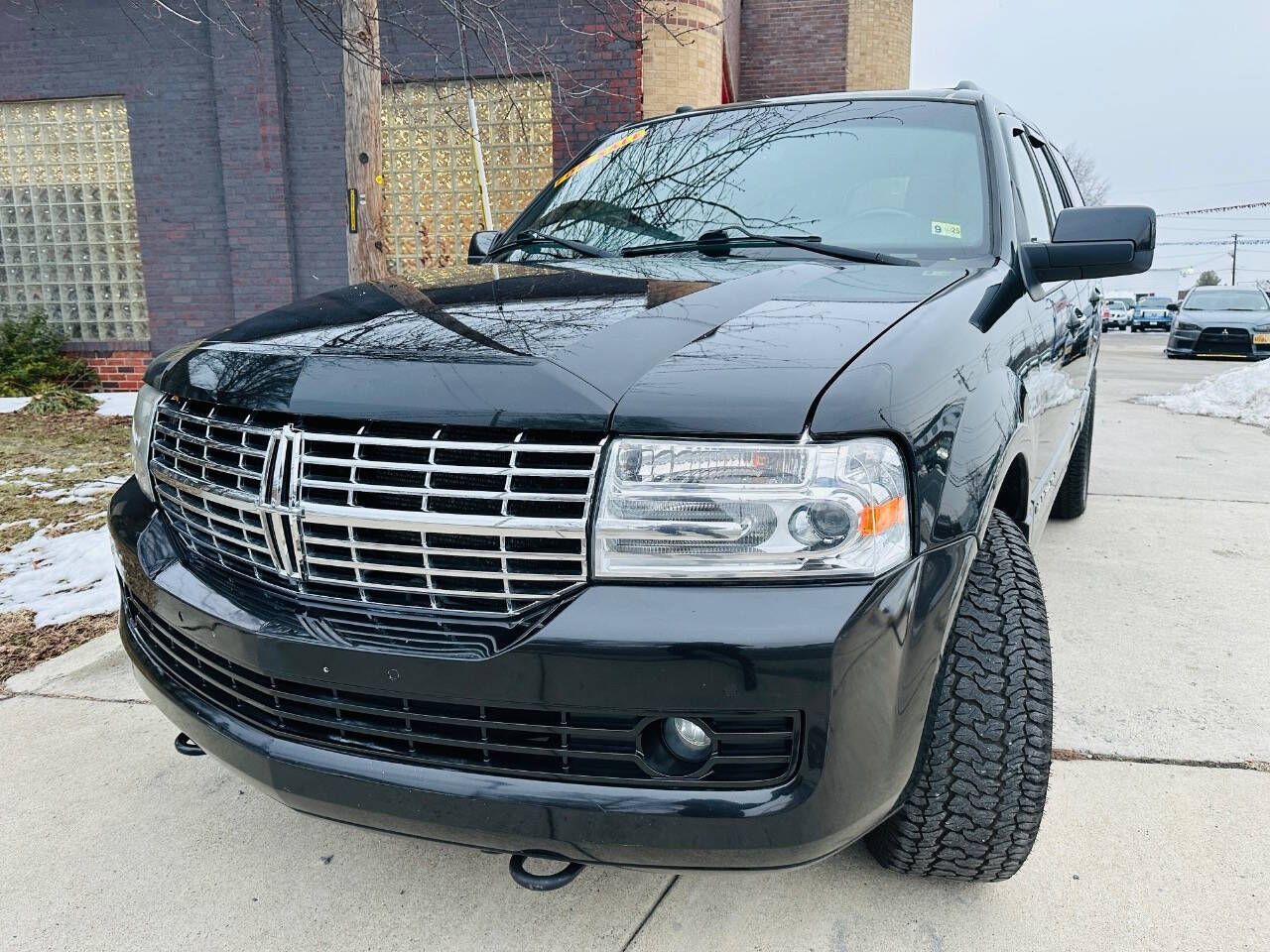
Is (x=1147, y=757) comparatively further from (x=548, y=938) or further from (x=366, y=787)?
(x=366, y=787)

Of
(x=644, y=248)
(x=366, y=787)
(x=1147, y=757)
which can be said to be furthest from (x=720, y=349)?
(x=1147, y=757)

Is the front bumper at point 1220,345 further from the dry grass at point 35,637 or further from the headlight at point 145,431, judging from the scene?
the headlight at point 145,431

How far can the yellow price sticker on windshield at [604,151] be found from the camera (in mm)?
3240

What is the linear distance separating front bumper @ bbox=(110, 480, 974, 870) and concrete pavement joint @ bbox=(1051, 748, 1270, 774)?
1.17 metres

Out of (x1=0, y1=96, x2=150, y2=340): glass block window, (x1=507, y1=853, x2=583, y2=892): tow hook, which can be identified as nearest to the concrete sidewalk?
(x1=507, y1=853, x2=583, y2=892): tow hook

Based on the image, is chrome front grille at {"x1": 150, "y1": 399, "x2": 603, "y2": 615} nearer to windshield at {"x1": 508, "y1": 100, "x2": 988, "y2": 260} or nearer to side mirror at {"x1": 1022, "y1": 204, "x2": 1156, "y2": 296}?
windshield at {"x1": 508, "y1": 100, "x2": 988, "y2": 260}

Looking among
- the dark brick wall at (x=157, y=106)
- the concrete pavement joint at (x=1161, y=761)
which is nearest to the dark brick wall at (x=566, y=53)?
the dark brick wall at (x=157, y=106)

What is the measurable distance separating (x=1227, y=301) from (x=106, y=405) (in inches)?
787

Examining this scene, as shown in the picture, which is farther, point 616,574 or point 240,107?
point 240,107

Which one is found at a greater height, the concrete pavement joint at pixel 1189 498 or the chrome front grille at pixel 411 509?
the chrome front grille at pixel 411 509

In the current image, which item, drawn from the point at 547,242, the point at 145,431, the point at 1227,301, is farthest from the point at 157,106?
the point at 1227,301

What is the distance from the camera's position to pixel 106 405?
29.2ft

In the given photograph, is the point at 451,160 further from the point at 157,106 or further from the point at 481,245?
the point at 481,245

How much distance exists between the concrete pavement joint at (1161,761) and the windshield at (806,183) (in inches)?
52.2
